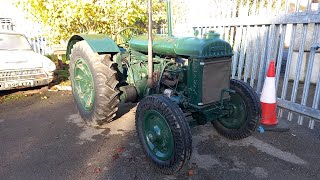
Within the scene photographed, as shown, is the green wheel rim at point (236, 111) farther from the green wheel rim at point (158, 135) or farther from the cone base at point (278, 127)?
the green wheel rim at point (158, 135)

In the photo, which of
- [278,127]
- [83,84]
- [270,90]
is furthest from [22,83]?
[278,127]

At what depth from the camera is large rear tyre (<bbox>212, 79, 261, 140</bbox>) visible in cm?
340

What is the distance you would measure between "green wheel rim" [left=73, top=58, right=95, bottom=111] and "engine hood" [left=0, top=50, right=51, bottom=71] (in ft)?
6.68

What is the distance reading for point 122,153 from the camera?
3.40 meters

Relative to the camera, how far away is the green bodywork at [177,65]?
9.76 feet

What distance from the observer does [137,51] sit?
13.5ft

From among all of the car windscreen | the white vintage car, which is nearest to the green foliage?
the car windscreen

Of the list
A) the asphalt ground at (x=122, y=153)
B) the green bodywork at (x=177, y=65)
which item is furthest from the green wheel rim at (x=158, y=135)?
the green bodywork at (x=177, y=65)

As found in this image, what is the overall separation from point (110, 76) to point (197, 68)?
1414 millimetres

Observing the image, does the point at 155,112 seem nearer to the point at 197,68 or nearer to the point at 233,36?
the point at 197,68

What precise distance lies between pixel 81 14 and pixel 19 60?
1768 millimetres

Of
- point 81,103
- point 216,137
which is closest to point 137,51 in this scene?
point 81,103

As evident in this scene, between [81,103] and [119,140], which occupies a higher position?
[81,103]

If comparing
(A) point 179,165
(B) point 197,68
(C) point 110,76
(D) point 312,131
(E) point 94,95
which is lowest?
(D) point 312,131
